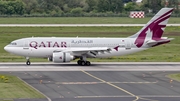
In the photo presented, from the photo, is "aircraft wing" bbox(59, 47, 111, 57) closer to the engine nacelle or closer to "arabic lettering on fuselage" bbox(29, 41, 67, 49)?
the engine nacelle

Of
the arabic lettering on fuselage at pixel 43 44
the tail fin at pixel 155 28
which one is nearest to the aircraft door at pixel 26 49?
the arabic lettering on fuselage at pixel 43 44

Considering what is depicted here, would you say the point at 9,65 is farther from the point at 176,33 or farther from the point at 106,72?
the point at 176,33

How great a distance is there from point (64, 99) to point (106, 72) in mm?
16413

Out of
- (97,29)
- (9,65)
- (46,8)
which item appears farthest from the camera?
(46,8)

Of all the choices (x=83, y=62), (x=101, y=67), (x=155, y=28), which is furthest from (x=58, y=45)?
(x=155, y=28)

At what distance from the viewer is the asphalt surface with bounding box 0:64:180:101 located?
1652 inches

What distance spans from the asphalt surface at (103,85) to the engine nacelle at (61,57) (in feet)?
8.36

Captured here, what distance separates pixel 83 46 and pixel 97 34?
3293 cm

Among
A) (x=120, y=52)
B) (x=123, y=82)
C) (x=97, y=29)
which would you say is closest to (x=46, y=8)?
(x=97, y=29)

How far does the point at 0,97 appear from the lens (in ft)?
133

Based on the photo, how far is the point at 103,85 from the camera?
4775 cm

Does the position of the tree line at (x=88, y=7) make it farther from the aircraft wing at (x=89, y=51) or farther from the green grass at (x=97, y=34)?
the aircraft wing at (x=89, y=51)

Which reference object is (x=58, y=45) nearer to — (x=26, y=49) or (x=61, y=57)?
(x=61, y=57)

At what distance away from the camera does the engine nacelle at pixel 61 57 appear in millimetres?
60688
